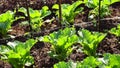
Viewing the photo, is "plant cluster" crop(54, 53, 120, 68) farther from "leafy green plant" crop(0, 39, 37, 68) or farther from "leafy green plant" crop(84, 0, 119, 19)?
"leafy green plant" crop(84, 0, 119, 19)

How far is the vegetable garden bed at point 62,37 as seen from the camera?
3.37m

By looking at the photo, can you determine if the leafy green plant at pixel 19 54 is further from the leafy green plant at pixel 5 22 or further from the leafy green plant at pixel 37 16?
the leafy green plant at pixel 37 16

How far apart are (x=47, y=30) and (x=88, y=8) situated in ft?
2.79

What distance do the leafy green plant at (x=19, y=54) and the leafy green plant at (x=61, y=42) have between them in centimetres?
19

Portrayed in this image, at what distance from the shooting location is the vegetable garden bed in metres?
3.37

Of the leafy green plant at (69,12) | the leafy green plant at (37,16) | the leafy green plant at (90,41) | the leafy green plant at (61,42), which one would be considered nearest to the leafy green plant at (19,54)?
the leafy green plant at (61,42)

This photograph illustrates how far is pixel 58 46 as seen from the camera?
3.46 meters

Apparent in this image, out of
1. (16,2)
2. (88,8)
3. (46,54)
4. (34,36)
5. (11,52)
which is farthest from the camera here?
(16,2)

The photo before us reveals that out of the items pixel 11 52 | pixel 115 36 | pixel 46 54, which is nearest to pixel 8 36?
pixel 46 54

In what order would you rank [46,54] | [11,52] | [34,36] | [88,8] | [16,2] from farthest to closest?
[16,2], [88,8], [34,36], [46,54], [11,52]

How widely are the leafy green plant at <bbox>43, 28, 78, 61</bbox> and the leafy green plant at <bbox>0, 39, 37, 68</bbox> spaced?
186mm

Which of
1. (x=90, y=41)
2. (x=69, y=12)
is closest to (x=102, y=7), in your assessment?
(x=69, y=12)

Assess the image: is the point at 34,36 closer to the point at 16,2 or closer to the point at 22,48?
the point at 22,48

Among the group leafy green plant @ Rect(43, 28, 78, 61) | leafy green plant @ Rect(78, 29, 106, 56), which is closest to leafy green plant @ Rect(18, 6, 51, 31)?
leafy green plant @ Rect(43, 28, 78, 61)
